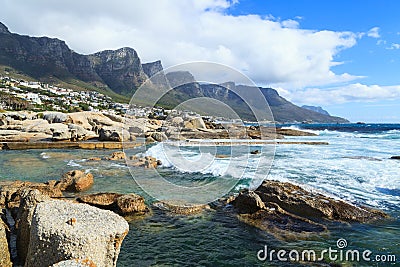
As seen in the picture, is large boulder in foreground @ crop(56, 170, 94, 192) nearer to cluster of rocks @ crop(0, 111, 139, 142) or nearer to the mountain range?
cluster of rocks @ crop(0, 111, 139, 142)

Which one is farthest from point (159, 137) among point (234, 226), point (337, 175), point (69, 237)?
point (69, 237)

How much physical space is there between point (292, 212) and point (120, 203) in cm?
577

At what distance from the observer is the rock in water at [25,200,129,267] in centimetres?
391

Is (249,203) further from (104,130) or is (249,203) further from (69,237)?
(104,130)

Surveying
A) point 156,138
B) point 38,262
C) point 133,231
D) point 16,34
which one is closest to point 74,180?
point 133,231

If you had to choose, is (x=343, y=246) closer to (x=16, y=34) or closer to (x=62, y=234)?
(x=62, y=234)

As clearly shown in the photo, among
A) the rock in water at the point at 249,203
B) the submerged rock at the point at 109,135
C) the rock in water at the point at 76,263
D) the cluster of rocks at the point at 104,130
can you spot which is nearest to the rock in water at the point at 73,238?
the rock in water at the point at 76,263

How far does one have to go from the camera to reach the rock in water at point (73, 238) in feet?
12.8

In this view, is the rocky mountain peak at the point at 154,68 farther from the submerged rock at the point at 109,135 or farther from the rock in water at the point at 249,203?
the submerged rock at the point at 109,135

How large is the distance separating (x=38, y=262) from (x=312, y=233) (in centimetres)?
679

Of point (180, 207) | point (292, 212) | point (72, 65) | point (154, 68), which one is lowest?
point (180, 207)

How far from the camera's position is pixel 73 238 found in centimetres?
391

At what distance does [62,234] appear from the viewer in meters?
3.96

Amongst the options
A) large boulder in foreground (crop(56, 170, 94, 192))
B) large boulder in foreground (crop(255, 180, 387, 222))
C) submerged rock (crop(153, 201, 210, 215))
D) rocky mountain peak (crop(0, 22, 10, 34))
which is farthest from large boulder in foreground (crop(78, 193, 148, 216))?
rocky mountain peak (crop(0, 22, 10, 34))
